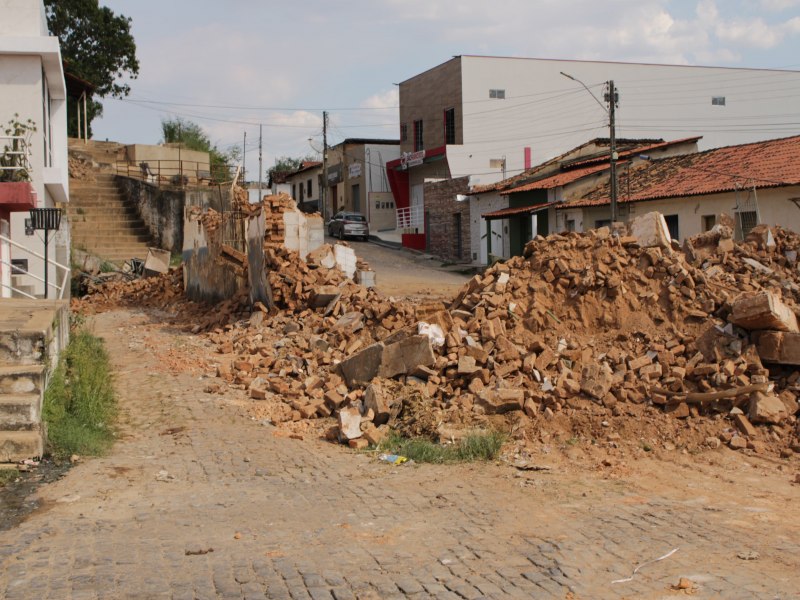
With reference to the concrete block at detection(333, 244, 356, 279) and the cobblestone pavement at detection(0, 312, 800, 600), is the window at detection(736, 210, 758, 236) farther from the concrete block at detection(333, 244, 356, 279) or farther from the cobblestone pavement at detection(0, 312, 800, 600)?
the cobblestone pavement at detection(0, 312, 800, 600)

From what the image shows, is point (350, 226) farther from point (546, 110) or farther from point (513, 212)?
point (513, 212)

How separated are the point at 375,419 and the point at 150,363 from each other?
5894 millimetres

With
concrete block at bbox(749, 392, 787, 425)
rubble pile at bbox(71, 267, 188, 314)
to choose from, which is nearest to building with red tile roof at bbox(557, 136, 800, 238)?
rubble pile at bbox(71, 267, 188, 314)

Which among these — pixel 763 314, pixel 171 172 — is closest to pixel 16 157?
pixel 763 314

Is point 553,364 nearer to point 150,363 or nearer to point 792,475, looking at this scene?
point 792,475

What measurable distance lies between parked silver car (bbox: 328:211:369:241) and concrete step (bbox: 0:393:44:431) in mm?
35536

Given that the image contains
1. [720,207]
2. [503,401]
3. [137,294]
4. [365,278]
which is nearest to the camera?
[503,401]

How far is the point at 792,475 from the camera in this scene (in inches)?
298

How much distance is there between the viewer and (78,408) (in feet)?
28.3

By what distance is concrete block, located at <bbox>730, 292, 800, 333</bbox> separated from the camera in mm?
8734

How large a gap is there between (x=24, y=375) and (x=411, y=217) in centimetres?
3825

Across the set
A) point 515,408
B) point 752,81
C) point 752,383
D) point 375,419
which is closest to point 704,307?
point 752,383

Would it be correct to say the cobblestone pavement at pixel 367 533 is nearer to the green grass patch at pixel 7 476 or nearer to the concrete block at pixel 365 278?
the green grass patch at pixel 7 476

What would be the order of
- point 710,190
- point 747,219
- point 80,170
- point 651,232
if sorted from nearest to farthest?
1. point 651,232
2. point 747,219
3. point 710,190
4. point 80,170
